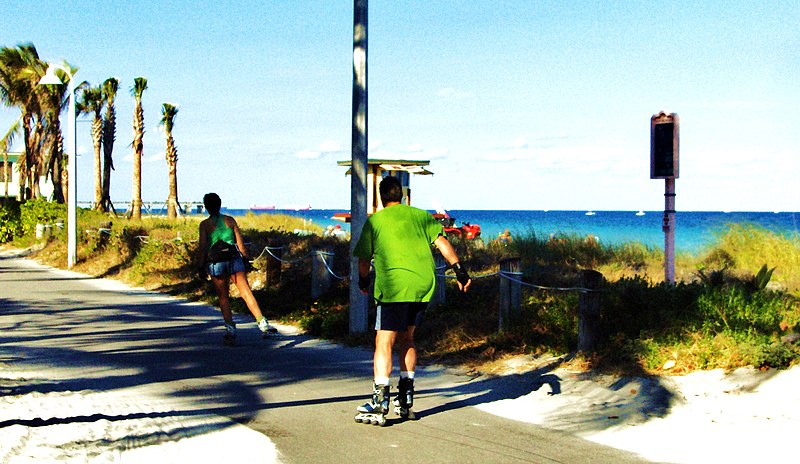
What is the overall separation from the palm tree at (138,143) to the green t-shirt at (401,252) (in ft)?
147

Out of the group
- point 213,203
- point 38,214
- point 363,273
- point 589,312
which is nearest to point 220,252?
point 213,203

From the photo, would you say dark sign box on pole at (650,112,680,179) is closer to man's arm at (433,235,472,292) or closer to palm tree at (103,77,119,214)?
man's arm at (433,235,472,292)

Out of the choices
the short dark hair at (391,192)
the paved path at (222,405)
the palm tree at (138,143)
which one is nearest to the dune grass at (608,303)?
the paved path at (222,405)

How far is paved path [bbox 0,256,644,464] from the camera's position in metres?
6.43

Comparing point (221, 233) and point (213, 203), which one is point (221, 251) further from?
point (213, 203)

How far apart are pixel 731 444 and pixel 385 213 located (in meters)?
3.00

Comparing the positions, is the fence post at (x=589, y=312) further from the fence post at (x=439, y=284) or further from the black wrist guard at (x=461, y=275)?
the fence post at (x=439, y=284)

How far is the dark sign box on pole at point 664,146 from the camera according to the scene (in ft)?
42.6

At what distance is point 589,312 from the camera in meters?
9.43

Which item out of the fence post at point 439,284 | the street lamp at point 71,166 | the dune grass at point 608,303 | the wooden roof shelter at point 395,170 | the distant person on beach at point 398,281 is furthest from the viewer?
the wooden roof shelter at point 395,170

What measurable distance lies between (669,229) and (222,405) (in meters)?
7.56

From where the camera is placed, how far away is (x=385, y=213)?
7.51 m

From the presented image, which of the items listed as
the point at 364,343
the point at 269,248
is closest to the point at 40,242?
the point at 269,248

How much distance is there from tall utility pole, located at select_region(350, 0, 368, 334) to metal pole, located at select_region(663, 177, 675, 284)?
13.9ft
